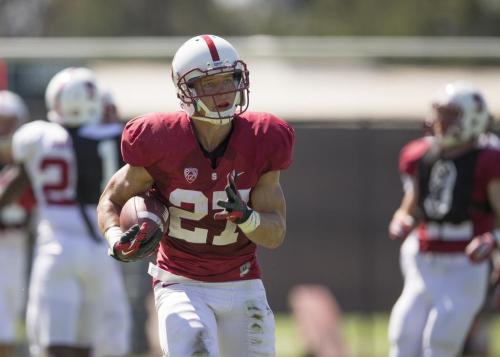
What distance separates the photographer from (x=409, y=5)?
2761 centimetres

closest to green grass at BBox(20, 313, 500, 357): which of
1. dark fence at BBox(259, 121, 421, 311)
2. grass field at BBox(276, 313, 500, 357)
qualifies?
grass field at BBox(276, 313, 500, 357)

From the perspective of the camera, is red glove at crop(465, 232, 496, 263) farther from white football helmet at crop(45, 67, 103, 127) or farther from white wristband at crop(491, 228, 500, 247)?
white football helmet at crop(45, 67, 103, 127)

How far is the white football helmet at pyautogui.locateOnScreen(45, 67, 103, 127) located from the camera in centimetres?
788

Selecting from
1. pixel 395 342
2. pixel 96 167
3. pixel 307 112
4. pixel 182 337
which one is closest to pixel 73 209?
pixel 96 167

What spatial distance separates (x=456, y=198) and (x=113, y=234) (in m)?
2.54

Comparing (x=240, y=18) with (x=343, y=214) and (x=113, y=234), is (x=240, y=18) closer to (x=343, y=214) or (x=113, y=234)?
(x=343, y=214)

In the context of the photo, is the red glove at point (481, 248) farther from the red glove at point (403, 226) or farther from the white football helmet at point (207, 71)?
the white football helmet at point (207, 71)

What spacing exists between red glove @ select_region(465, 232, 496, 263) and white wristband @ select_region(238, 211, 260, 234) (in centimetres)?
215

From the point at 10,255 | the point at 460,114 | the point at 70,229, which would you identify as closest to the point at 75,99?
the point at 70,229

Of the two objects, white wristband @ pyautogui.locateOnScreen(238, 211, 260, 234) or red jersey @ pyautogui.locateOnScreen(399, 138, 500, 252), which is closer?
white wristband @ pyautogui.locateOnScreen(238, 211, 260, 234)

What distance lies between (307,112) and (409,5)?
1393cm

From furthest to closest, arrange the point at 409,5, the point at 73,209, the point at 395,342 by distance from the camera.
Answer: the point at 409,5
the point at 73,209
the point at 395,342

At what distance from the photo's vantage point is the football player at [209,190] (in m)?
5.46

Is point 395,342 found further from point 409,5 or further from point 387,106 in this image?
point 409,5
